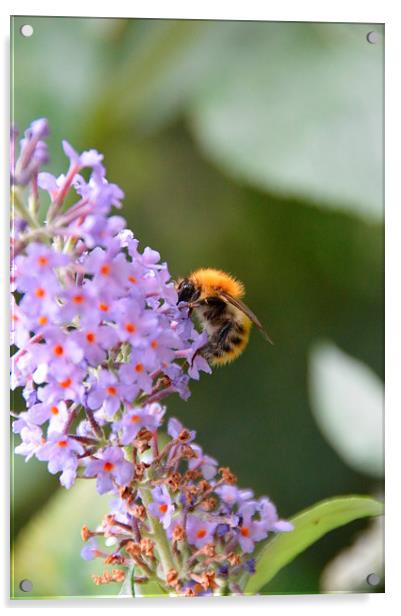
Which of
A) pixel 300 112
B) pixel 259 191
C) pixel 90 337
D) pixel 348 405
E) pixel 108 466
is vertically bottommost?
pixel 108 466

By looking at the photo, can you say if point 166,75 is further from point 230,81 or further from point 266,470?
point 266,470

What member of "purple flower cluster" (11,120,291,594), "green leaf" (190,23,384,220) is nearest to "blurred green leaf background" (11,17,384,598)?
"green leaf" (190,23,384,220)

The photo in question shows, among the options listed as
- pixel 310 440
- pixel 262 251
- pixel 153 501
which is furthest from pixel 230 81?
pixel 153 501

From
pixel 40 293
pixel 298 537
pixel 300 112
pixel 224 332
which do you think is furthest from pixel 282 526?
pixel 300 112

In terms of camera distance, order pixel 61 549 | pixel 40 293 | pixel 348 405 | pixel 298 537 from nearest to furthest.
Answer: pixel 40 293, pixel 298 537, pixel 61 549, pixel 348 405

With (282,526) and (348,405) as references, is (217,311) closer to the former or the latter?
(282,526)

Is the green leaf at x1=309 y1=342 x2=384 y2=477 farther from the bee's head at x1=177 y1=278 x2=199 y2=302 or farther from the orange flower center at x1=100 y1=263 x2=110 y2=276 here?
the orange flower center at x1=100 y1=263 x2=110 y2=276
